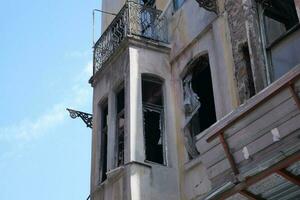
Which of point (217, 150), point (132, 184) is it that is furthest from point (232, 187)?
point (132, 184)

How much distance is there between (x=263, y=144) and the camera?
23.9 feet

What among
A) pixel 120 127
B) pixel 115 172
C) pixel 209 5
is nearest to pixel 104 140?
pixel 120 127

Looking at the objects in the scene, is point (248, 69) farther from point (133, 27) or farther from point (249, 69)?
point (133, 27)

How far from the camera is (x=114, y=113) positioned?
12.6m

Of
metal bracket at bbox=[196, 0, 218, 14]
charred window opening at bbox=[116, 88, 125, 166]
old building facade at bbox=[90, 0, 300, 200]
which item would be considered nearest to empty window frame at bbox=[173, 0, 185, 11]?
old building facade at bbox=[90, 0, 300, 200]

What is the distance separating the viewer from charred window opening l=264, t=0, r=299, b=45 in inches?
375

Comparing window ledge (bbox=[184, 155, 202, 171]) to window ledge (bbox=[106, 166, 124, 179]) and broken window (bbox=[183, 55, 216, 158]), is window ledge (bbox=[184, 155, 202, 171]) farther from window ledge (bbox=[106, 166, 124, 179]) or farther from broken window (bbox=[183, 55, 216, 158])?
window ledge (bbox=[106, 166, 124, 179])

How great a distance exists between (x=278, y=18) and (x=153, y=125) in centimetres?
395

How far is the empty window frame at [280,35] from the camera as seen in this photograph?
8.77 metres

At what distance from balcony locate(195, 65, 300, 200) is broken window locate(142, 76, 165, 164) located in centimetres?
417

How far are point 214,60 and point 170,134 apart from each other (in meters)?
1.81

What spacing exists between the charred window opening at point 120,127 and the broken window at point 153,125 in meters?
0.54

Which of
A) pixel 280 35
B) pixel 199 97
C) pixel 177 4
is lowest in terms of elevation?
pixel 280 35

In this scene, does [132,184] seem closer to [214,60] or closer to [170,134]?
Result: [170,134]
